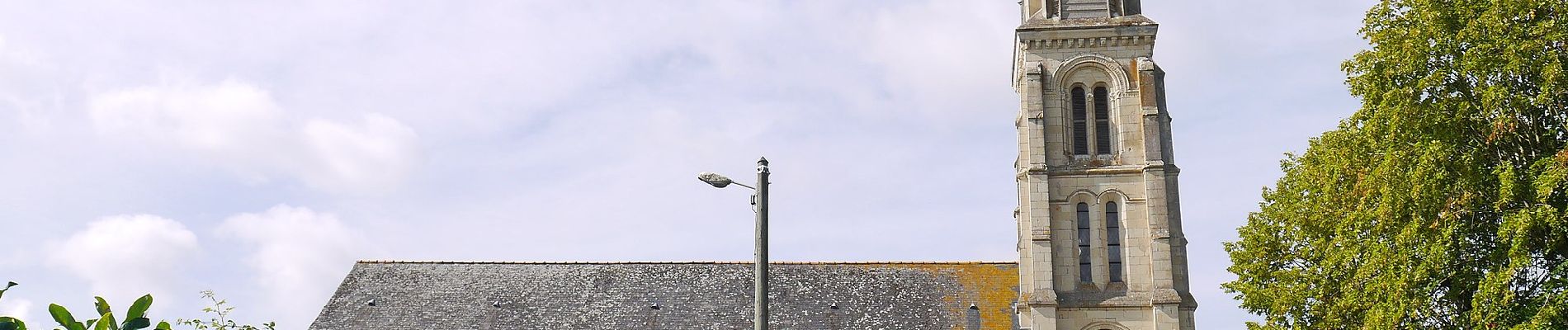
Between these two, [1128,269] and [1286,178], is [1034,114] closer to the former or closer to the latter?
[1128,269]

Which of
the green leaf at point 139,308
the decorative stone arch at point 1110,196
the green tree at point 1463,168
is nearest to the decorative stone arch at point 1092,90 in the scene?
the decorative stone arch at point 1110,196

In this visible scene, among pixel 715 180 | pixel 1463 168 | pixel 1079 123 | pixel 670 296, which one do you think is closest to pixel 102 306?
pixel 715 180

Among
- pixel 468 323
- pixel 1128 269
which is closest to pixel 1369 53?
pixel 1128 269

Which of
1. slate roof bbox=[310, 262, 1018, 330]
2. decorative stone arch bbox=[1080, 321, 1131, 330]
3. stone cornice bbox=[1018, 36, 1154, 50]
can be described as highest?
stone cornice bbox=[1018, 36, 1154, 50]

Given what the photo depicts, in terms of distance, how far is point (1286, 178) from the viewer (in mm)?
26578

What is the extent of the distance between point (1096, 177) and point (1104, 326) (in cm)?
339

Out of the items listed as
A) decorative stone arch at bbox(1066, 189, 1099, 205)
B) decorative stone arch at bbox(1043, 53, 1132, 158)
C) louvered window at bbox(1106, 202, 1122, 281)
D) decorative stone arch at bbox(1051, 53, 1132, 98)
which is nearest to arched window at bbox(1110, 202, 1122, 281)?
louvered window at bbox(1106, 202, 1122, 281)

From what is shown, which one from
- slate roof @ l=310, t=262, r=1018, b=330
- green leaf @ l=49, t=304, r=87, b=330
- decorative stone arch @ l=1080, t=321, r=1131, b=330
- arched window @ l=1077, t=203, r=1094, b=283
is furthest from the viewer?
slate roof @ l=310, t=262, r=1018, b=330

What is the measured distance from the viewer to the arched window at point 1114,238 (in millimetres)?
29875

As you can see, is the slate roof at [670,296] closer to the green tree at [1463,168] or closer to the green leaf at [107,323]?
the green tree at [1463,168]

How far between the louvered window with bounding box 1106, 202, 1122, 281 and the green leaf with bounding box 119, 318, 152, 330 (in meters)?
25.5

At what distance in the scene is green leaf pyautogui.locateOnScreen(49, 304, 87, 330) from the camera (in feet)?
20.5

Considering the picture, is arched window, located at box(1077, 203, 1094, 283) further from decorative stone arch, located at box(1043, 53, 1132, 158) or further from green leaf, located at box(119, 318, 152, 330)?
green leaf, located at box(119, 318, 152, 330)

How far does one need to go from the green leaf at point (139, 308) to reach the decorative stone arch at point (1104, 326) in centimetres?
2474
